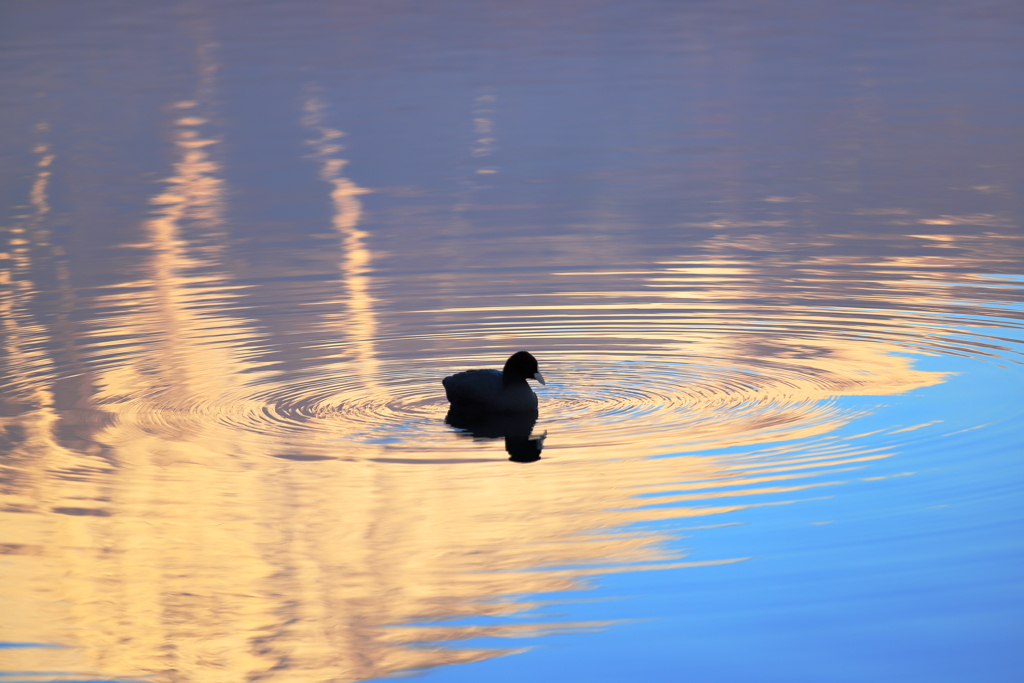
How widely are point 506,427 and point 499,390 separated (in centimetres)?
30

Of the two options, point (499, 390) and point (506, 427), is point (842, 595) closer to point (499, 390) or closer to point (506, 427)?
point (506, 427)

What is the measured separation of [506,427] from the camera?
34.4 ft

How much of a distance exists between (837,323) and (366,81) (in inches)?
1000

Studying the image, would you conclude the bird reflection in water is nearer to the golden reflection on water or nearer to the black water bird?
the black water bird

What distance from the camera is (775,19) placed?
52.2 m

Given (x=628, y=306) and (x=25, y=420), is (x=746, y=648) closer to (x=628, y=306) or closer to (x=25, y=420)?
(x=25, y=420)

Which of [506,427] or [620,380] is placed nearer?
[506,427]

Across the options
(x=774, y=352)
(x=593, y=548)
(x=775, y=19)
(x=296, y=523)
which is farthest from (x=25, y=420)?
(x=775, y=19)

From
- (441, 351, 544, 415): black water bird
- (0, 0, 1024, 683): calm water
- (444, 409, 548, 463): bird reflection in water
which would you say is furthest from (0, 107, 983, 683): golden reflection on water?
(441, 351, 544, 415): black water bird

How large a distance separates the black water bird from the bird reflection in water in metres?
0.05

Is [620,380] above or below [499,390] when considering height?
below

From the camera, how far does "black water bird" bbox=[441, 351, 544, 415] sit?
10547mm

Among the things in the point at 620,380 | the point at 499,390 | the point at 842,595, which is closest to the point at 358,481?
the point at 499,390

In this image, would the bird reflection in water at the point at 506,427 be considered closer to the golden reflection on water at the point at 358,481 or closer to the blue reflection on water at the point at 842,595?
the golden reflection on water at the point at 358,481
